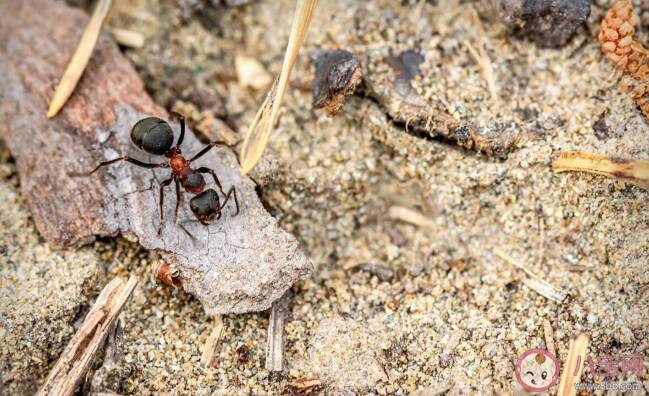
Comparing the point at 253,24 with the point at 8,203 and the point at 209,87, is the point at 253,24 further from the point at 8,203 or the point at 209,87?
the point at 8,203

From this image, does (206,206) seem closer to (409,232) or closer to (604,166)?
(409,232)

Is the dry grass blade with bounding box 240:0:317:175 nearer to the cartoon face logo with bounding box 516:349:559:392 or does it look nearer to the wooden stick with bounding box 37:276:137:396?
the wooden stick with bounding box 37:276:137:396

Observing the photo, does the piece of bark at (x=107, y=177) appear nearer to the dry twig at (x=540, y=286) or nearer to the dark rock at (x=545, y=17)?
the dry twig at (x=540, y=286)

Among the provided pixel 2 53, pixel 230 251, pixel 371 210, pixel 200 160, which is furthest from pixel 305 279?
pixel 2 53

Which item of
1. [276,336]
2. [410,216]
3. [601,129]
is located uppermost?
[601,129]

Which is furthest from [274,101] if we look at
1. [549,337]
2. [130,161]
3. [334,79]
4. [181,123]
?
[549,337]

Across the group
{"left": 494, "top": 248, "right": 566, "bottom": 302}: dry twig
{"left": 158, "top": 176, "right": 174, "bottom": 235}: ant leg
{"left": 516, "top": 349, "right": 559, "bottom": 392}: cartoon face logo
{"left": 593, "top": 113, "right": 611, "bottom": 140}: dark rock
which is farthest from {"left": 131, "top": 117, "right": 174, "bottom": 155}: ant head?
{"left": 593, "top": 113, "right": 611, "bottom": 140}: dark rock
